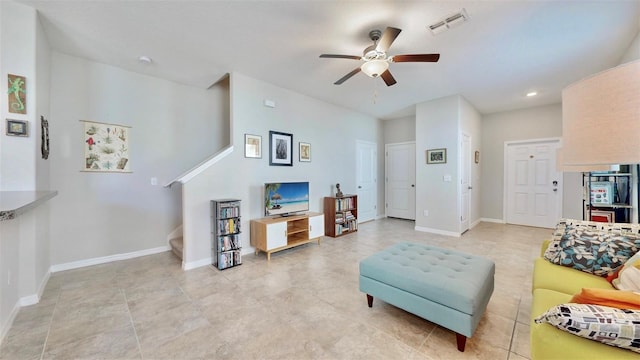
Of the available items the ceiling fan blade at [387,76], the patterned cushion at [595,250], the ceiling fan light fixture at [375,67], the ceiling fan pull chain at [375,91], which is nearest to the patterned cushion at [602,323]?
the patterned cushion at [595,250]

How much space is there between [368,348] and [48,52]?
4480 mm

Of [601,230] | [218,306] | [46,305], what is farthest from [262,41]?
[601,230]

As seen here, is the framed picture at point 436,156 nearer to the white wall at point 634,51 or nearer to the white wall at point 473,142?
the white wall at point 473,142

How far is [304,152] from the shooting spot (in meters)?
4.50

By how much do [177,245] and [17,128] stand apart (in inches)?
80.2

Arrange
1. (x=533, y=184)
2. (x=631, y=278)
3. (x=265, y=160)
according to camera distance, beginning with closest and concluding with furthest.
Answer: (x=631, y=278) → (x=265, y=160) → (x=533, y=184)

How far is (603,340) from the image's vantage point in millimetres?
852

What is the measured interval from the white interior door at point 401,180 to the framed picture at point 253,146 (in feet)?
12.8

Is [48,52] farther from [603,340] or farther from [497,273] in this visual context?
[497,273]

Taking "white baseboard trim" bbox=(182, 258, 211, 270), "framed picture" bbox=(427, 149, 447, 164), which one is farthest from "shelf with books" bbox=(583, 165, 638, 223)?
"white baseboard trim" bbox=(182, 258, 211, 270)

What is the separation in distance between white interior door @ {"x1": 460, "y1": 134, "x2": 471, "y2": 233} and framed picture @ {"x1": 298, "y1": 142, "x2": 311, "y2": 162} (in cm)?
297

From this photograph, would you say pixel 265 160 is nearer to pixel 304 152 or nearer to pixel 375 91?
pixel 304 152

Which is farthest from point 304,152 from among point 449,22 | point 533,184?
point 533,184

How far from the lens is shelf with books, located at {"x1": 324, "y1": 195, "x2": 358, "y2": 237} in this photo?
4.57 m
